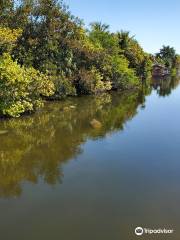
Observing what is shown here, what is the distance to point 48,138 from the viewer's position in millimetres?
20484

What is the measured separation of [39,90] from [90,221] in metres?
18.9

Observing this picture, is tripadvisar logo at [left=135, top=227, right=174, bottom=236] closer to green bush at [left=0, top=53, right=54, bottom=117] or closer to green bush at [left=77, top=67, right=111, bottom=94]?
green bush at [left=0, top=53, right=54, bottom=117]

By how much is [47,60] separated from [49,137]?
1893 cm

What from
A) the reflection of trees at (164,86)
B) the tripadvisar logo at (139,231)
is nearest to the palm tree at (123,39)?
the reflection of trees at (164,86)

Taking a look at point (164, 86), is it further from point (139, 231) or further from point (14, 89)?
point (139, 231)

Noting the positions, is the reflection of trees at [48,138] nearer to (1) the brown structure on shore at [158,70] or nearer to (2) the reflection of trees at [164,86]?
(2) the reflection of trees at [164,86]

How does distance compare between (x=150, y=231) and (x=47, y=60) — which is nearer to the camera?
(x=150, y=231)

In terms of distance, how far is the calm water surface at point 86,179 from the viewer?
9969 mm

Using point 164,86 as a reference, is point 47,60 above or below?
above

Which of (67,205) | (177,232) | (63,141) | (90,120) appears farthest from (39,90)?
(177,232)

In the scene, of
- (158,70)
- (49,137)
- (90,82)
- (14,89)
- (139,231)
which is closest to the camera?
(139,231)

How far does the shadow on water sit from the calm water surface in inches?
1.5

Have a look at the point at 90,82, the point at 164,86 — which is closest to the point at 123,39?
the point at 164,86

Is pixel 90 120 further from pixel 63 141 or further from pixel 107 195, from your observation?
pixel 107 195
